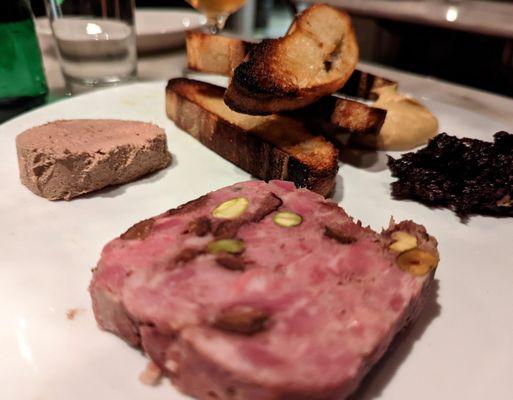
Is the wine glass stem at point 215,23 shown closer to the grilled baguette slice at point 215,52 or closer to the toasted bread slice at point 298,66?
the grilled baguette slice at point 215,52

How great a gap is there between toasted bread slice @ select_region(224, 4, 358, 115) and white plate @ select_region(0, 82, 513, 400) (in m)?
0.34

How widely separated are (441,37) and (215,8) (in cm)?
276

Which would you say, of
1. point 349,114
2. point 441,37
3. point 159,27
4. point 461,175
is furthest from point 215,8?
point 441,37

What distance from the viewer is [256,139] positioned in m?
1.98

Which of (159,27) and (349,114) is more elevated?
(349,114)

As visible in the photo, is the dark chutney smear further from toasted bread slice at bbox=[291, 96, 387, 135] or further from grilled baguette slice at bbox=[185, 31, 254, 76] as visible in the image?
grilled baguette slice at bbox=[185, 31, 254, 76]

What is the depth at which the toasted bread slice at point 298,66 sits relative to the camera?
1866mm

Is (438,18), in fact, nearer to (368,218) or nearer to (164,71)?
(164,71)

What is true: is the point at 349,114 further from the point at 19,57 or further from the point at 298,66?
the point at 19,57

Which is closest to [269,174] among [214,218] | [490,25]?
[214,218]

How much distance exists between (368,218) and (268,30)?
7390 mm

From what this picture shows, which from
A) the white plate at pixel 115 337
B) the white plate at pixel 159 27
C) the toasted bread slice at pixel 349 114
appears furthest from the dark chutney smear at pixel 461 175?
the white plate at pixel 159 27

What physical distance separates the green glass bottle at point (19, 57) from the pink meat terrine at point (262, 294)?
182 centimetres

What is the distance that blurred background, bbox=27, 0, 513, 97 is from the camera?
459cm
